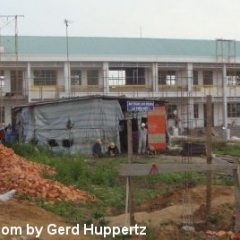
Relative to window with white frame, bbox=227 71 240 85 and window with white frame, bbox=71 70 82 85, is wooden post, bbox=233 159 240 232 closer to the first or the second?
window with white frame, bbox=71 70 82 85

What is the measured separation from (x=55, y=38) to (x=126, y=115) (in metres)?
22.6

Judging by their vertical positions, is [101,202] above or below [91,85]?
below

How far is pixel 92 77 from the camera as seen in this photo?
4412cm

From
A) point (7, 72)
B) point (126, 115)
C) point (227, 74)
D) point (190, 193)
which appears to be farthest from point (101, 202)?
point (227, 74)

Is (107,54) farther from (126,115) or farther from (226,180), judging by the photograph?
(226,180)

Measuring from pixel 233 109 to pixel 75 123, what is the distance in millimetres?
24276

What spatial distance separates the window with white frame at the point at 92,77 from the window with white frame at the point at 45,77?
2.61 metres

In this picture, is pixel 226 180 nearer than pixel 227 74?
Yes

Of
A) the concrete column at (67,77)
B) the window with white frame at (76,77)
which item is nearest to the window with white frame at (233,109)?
the window with white frame at (76,77)

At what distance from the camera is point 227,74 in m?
47.1

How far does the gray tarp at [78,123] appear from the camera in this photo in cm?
2494

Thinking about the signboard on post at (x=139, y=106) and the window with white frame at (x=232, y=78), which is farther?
the window with white frame at (x=232, y=78)

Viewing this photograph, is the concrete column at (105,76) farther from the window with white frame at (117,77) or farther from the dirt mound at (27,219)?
the dirt mound at (27,219)

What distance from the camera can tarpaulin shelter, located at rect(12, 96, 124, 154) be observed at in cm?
2495
